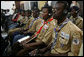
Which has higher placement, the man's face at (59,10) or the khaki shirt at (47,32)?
the man's face at (59,10)

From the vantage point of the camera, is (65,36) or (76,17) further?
(76,17)

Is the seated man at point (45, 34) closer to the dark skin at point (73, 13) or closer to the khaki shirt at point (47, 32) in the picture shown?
the khaki shirt at point (47, 32)

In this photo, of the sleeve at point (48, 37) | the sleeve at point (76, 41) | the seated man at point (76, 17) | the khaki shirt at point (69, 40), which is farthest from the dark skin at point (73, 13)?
the sleeve at point (76, 41)

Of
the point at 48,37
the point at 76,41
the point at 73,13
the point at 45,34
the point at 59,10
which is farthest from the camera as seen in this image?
the point at 73,13

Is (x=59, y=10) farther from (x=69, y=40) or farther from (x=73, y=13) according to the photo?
(x=73, y=13)

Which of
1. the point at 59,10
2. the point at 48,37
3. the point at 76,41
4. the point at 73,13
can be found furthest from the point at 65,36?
the point at 73,13

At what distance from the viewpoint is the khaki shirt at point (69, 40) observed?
1.54 metres

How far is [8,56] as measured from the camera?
2.60m

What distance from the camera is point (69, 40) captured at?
1646 millimetres

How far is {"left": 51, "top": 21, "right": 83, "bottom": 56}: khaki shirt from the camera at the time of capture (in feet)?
5.05

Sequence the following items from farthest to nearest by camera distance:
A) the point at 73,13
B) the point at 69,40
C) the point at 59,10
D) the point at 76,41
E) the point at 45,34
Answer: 1. the point at 73,13
2. the point at 45,34
3. the point at 59,10
4. the point at 69,40
5. the point at 76,41

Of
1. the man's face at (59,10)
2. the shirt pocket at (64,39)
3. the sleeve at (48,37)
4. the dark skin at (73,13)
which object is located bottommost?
the sleeve at (48,37)

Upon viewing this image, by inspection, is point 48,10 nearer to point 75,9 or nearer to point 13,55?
point 75,9

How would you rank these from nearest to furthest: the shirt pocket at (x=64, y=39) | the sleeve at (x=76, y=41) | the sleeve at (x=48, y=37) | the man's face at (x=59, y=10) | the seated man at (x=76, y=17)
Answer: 1. the sleeve at (x=76, y=41)
2. the shirt pocket at (x=64, y=39)
3. the man's face at (x=59, y=10)
4. the sleeve at (x=48, y=37)
5. the seated man at (x=76, y=17)
